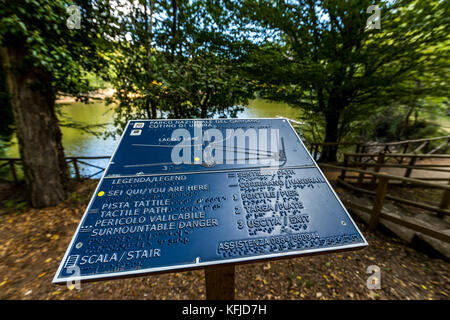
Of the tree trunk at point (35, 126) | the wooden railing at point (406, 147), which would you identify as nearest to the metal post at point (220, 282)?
the tree trunk at point (35, 126)

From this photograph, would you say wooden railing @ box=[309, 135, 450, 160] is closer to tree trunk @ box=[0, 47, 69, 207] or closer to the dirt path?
the dirt path

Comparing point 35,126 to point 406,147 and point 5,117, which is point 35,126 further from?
point 406,147

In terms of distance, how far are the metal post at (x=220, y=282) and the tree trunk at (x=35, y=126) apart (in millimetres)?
5164

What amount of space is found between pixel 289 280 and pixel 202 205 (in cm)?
209

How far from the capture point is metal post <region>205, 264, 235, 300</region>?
5.82 ft

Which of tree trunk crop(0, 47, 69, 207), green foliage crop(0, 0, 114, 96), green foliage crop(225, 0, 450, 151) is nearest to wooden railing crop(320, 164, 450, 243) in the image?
green foliage crop(225, 0, 450, 151)

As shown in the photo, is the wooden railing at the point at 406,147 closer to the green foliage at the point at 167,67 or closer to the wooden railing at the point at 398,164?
the wooden railing at the point at 398,164

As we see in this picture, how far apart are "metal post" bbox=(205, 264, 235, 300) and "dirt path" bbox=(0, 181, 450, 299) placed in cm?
95

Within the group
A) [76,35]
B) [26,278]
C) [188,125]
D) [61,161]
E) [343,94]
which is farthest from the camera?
[343,94]
